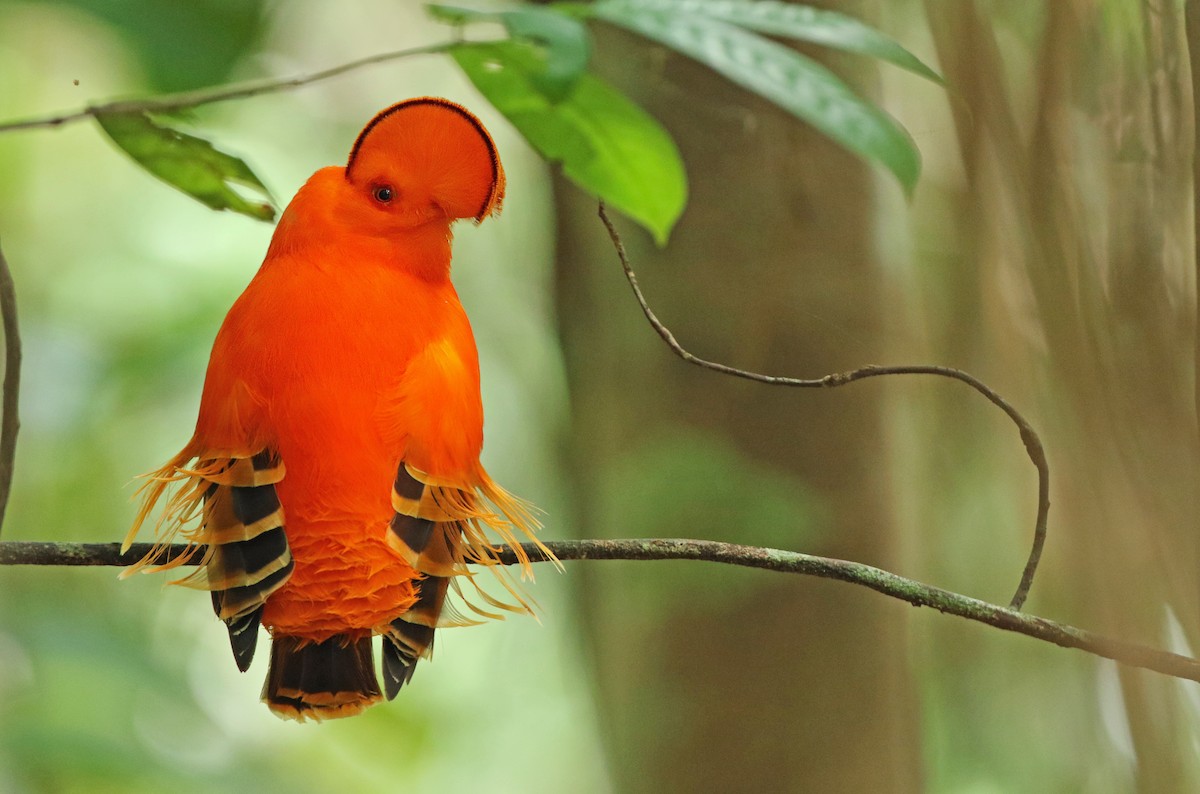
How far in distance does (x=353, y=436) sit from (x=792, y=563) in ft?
1.01

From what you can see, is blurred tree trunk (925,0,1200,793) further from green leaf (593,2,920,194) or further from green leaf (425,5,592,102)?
green leaf (425,5,592,102)

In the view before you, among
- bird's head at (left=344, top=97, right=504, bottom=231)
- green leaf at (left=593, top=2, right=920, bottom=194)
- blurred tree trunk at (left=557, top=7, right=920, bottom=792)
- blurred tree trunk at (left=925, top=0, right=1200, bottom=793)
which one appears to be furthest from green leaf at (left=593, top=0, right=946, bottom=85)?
blurred tree trunk at (left=557, top=7, right=920, bottom=792)

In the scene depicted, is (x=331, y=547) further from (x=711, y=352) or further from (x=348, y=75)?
(x=348, y=75)

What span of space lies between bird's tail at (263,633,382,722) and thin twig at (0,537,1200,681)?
0.36 ft

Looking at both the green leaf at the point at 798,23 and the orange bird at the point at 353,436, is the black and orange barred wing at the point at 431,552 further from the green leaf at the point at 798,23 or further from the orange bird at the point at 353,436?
the green leaf at the point at 798,23

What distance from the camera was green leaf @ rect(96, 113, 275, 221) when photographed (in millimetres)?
797

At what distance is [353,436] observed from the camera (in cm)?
73

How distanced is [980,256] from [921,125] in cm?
29

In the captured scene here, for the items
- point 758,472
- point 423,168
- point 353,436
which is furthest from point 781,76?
point 758,472

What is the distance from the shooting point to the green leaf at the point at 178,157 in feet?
2.61

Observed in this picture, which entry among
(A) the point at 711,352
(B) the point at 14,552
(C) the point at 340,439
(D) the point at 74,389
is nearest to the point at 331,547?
(C) the point at 340,439

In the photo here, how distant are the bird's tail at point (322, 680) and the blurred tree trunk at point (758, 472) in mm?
854

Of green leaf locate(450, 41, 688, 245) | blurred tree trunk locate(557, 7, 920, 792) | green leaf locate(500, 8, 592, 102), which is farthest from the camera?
blurred tree trunk locate(557, 7, 920, 792)

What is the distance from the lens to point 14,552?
2.26 ft
